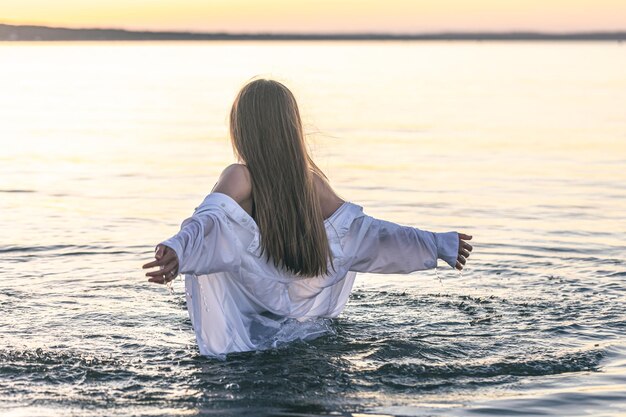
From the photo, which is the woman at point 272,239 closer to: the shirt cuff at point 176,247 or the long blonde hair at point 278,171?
the long blonde hair at point 278,171

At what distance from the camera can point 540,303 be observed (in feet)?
30.6

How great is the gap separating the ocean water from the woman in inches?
11.5

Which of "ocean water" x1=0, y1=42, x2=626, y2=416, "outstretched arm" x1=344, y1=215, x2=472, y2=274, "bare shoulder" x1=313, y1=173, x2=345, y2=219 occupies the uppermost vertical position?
"bare shoulder" x1=313, y1=173, x2=345, y2=219

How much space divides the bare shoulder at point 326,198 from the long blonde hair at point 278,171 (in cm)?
19

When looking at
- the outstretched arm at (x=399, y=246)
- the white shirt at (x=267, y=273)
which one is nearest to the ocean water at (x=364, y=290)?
the white shirt at (x=267, y=273)

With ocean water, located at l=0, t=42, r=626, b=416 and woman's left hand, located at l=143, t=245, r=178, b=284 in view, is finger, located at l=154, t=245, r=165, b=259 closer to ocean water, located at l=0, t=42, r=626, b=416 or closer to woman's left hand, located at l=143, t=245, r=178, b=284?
woman's left hand, located at l=143, t=245, r=178, b=284

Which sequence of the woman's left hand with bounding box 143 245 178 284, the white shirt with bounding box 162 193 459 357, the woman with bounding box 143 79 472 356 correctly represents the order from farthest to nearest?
the woman with bounding box 143 79 472 356 < the white shirt with bounding box 162 193 459 357 < the woman's left hand with bounding box 143 245 178 284

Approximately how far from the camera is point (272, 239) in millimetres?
7391

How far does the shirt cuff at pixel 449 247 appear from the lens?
7.70 m

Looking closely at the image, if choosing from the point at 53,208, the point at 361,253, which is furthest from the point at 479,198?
the point at 361,253

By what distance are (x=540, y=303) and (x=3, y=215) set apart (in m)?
7.79

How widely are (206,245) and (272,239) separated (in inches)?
21.4

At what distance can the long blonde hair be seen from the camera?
7398mm

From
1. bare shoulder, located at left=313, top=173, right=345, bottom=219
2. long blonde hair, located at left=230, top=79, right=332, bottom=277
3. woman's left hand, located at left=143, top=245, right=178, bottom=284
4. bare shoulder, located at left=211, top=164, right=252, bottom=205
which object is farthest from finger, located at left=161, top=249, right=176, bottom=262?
bare shoulder, located at left=313, top=173, right=345, bottom=219
